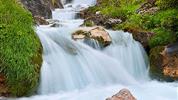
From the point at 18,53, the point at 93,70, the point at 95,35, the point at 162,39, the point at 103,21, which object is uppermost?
the point at 18,53

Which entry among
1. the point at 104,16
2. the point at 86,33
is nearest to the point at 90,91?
the point at 86,33

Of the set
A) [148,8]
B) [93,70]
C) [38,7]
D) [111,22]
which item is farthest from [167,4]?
[38,7]

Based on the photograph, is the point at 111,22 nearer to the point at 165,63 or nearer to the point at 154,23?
the point at 154,23

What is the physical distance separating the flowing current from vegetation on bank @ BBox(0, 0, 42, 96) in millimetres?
350

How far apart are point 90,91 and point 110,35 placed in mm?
2647

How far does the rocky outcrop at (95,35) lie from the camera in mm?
10641

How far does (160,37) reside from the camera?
10.9 meters

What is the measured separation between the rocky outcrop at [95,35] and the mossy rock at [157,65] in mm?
1162

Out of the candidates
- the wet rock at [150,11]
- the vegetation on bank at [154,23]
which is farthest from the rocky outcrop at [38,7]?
the wet rock at [150,11]

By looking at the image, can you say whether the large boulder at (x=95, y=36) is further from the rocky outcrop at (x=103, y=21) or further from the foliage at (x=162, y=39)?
the rocky outcrop at (x=103, y=21)

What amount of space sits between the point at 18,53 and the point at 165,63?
3.80m

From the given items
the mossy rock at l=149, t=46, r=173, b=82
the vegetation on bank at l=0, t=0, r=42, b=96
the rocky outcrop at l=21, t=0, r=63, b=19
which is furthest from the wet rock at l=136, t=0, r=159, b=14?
the vegetation on bank at l=0, t=0, r=42, b=96

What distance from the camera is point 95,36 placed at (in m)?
10.7

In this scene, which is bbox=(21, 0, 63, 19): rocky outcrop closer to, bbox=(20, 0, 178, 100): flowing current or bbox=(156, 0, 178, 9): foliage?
bbox=(20, 0, 178, 100): flowing current
